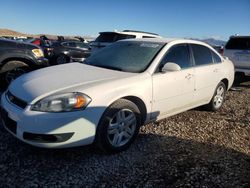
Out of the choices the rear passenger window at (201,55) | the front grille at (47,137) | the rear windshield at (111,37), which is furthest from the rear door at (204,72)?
the rear windshield at (111,37)

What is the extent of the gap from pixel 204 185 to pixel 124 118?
4.39 ft

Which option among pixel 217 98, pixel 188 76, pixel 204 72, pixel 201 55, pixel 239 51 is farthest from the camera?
pixel 239 51

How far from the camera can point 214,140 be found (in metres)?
4.77

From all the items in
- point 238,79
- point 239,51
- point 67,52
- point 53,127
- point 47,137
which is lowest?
point 238,79

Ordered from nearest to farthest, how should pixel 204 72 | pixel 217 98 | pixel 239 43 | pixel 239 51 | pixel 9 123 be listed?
1. pixel 9 123
2. pixel 204 72
3. pixel 217 98
4. pixel 239 51
5. pixel 239 43

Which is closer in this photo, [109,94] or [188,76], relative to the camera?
[109,94]

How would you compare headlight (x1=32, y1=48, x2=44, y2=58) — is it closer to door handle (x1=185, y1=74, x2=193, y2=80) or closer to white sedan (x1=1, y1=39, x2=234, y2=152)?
white sedan (x1=1, y1=39, x2=234, y2=152)

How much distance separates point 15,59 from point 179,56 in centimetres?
413

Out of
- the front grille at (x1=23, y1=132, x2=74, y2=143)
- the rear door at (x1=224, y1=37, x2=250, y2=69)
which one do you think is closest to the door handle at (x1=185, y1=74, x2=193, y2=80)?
the front grille at (x1=23, y1=132, x2=74, y2=143)

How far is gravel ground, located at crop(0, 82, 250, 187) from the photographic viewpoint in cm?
337

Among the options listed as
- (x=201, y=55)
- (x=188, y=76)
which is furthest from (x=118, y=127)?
(x=201, y=55)

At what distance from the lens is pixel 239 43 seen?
33.0 ft

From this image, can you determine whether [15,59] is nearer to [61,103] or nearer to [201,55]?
[61,103]

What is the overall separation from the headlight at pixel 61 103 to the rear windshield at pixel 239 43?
7835 millimetres
